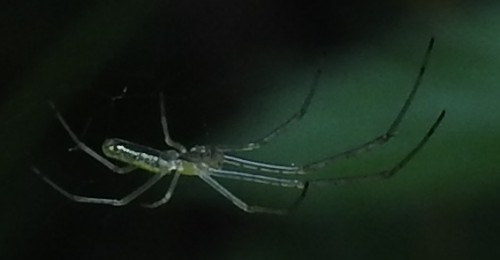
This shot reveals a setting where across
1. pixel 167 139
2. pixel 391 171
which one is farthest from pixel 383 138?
pixel 167 139

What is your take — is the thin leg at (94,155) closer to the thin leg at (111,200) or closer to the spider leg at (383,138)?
the thin leg at (111,200)

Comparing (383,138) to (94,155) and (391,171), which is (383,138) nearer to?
(391,171)

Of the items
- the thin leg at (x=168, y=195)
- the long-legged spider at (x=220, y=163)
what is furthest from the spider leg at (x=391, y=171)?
the thin leg at (x=168, y=195)

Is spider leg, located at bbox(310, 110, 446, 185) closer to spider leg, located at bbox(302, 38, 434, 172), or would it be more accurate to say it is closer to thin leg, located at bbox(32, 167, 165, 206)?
spider leg, located at bbox(302, 38, 434, 172)

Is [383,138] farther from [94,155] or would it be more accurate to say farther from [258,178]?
[94,155]

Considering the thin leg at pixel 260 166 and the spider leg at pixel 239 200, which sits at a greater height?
the thin leg at pixel 260 166

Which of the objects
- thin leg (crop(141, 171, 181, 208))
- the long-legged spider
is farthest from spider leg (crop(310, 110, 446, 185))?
thin leg (crop(141, 171, 181, 208))

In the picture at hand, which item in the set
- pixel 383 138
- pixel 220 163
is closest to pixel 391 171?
pixel 383 138
